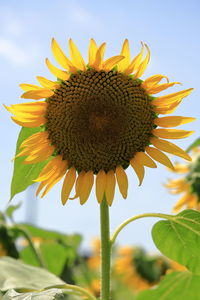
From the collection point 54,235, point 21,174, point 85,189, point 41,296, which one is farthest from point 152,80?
point 54,235

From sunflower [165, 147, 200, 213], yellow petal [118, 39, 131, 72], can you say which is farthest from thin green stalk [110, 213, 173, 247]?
sunflower [165, 147, 200, 213]

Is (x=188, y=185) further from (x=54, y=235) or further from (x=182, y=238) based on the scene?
(x=182, y=238)

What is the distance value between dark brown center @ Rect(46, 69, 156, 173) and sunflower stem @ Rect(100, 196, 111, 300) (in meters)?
A: 0.16

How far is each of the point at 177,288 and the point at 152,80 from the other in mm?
746

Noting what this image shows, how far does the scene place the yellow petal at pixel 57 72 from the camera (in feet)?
4.70

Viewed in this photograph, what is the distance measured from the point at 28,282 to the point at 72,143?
43 centimetres

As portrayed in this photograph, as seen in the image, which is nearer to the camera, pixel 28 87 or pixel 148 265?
pixel 28 87

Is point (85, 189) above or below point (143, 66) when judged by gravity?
below

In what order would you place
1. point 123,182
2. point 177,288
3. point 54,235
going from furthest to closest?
1. point 54,235
2. point 177,288
3. point 123,182

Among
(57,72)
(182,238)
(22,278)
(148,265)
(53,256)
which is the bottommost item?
(148,265)

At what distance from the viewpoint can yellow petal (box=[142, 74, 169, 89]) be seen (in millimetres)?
1431

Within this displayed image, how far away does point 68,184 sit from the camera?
1.50 metres

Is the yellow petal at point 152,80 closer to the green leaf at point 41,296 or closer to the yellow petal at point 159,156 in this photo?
the yellow petal at point 159,156

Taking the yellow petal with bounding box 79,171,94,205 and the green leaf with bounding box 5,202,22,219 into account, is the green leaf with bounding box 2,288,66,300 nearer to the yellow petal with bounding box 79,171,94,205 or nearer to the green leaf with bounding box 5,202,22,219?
the yellow petal with bounding box 79,171,94,205
